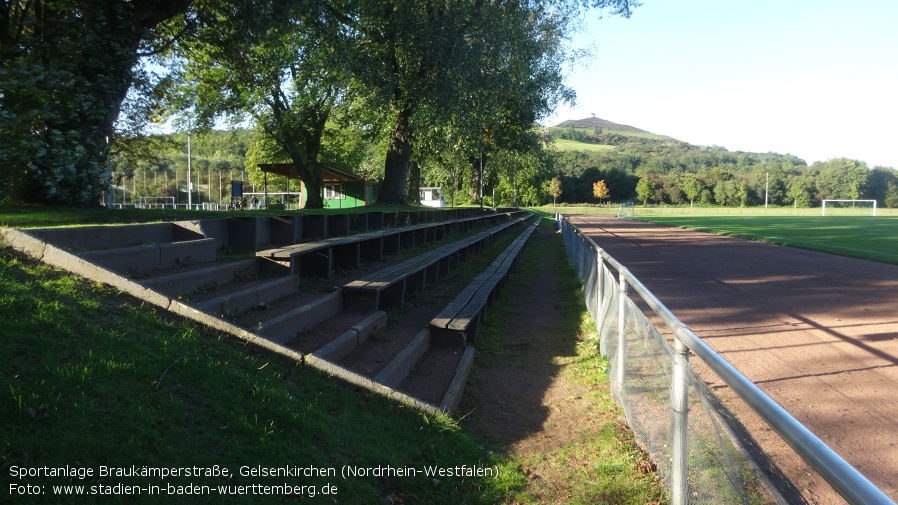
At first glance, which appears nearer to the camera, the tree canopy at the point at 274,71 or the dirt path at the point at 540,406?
the dirt path at the point at 540,406

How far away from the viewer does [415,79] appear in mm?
17188

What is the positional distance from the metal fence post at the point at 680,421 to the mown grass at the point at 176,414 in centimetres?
105

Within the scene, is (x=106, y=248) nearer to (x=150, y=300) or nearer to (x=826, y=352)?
(x=150, y=300)

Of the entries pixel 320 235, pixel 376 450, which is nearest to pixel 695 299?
pixel 320 235

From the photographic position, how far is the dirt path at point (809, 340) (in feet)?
14.7

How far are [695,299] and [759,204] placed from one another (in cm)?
11890

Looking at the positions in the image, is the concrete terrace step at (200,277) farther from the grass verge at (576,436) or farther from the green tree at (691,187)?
the green tree at (691,187)

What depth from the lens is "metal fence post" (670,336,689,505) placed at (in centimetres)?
297

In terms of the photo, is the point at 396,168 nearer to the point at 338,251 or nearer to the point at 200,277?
the point at 338,251

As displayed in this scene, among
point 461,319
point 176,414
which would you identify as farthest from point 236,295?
point 461,319

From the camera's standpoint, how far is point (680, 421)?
3.04 m

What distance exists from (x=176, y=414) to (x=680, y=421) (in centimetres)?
261

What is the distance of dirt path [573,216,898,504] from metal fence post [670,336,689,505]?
1.15 m

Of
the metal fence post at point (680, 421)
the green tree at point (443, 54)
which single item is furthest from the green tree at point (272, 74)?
the metal fence post at point (680, 421)
